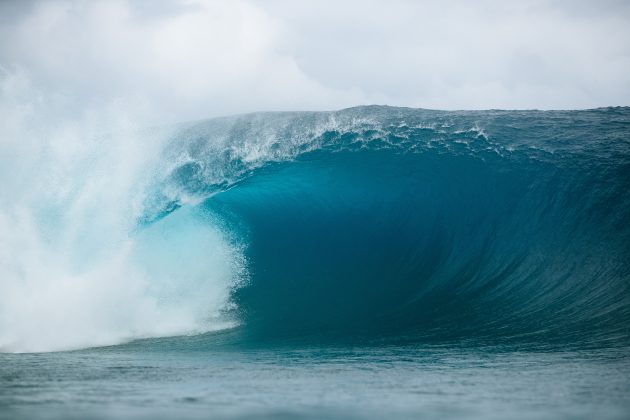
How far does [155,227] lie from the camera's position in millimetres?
11680

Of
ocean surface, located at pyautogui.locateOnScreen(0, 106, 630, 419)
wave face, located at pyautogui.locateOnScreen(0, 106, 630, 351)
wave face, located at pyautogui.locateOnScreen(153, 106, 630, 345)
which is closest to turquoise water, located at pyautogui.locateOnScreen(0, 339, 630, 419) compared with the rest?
ocean surface, located at pyautogui.locateOnScreen(0, 106, 630, 419)

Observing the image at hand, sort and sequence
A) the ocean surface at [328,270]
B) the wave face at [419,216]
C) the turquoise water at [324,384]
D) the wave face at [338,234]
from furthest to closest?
the wave face at [419,216] → the wave face at [338,234] → the ocean surface at [328,270] → the turquoise water at [324,384]

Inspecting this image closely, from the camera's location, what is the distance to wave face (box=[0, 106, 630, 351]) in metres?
9.04

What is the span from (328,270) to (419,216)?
2.33 m

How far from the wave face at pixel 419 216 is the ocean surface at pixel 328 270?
0.14 feet

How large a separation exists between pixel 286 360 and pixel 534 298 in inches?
183

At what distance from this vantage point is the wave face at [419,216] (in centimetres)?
924

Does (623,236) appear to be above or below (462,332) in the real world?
above

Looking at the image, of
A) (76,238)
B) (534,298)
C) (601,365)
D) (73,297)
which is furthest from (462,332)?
(76,238)

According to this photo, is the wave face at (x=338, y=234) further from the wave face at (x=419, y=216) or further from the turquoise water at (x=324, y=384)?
the turquoise water at (x=324, y=384)

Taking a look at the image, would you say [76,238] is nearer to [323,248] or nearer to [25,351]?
[25,351]

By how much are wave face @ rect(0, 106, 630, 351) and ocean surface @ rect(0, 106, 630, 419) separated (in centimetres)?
4

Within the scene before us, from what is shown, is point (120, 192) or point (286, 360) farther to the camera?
point (120, 192)

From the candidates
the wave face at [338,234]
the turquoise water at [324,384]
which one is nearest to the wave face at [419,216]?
the wave face at [338,234]
